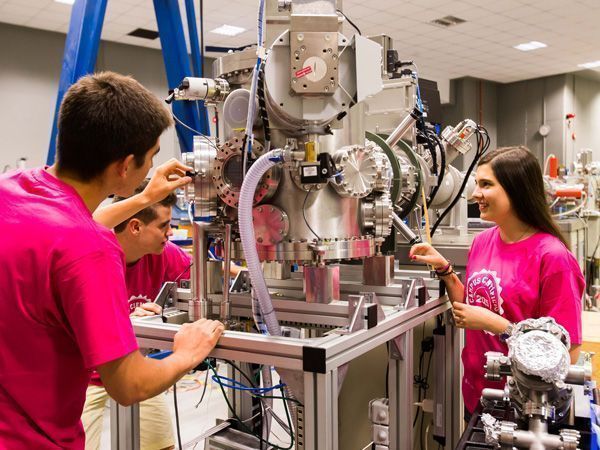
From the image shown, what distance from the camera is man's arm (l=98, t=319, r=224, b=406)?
3.33 feet

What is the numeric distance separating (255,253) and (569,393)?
68 cm

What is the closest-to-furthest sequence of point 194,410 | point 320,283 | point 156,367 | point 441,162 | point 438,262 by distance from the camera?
point 156,367, point 320,283, point 438,262, point 441,162, point 194,410

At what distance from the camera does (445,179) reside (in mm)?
2137

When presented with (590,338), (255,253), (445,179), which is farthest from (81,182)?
(590,338)

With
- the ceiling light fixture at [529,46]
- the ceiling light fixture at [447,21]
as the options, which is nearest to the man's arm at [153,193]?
the ceiling light fixture at [447,21]

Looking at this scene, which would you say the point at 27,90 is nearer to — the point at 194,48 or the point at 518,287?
the point at 194,48

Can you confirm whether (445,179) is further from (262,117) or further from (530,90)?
(530,90)

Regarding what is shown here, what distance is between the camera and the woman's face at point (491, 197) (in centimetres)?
165

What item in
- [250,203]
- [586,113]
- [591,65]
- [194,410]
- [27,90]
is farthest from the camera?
[586,113]

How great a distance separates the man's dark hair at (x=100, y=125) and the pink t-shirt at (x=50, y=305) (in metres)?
0.06

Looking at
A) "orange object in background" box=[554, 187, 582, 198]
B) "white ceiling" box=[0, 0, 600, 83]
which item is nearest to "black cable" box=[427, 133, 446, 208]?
"orange object in background" box=[554, 187, 582, 198]

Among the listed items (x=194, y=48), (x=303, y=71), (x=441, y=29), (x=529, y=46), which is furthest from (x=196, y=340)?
(x=529, y=46)

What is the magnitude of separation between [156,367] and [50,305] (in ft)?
0.76

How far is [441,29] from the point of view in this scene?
7223 millimetres
